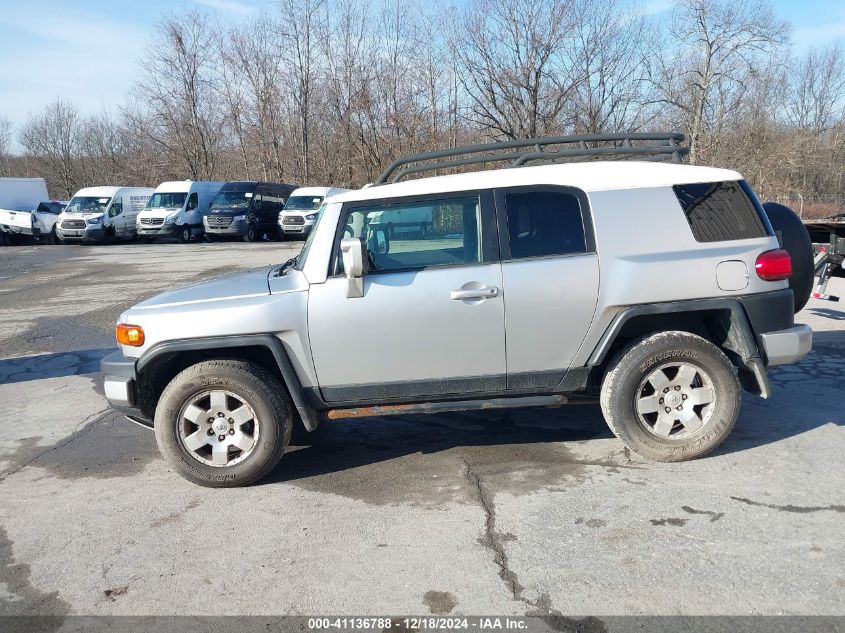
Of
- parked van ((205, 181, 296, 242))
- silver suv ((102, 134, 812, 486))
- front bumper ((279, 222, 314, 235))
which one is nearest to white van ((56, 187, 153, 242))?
parked van ((205, 181, 296, 242))

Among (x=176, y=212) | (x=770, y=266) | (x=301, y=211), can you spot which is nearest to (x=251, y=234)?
(x=301, y=211)

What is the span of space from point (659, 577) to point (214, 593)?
2066mm

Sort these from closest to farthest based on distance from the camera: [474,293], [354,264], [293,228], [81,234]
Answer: [354,264]
[474,293]
[81,234]
[293,228]

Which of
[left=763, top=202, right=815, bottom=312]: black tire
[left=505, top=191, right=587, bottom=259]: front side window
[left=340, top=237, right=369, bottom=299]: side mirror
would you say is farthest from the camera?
[left=763, top=202, right=815, bottom=312]: black tire

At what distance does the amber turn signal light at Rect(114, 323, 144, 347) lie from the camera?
4.33m

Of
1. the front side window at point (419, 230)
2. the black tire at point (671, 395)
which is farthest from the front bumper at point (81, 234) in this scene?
the black tire at point (671, 395)

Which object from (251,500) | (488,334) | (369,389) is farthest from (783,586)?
(251,500)

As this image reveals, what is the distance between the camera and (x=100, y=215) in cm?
2936

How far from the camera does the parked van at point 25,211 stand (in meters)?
30.2

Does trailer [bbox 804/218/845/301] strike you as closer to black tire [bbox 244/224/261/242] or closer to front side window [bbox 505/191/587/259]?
front side window [bbox 505/191/587/259]

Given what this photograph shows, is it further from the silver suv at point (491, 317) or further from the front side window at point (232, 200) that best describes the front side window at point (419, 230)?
the front side window at point (232, 200)

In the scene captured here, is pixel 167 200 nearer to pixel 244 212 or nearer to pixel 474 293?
pixel 244 212

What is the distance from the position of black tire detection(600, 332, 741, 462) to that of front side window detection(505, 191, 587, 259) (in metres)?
0.79

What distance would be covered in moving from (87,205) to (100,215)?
3.32ft
